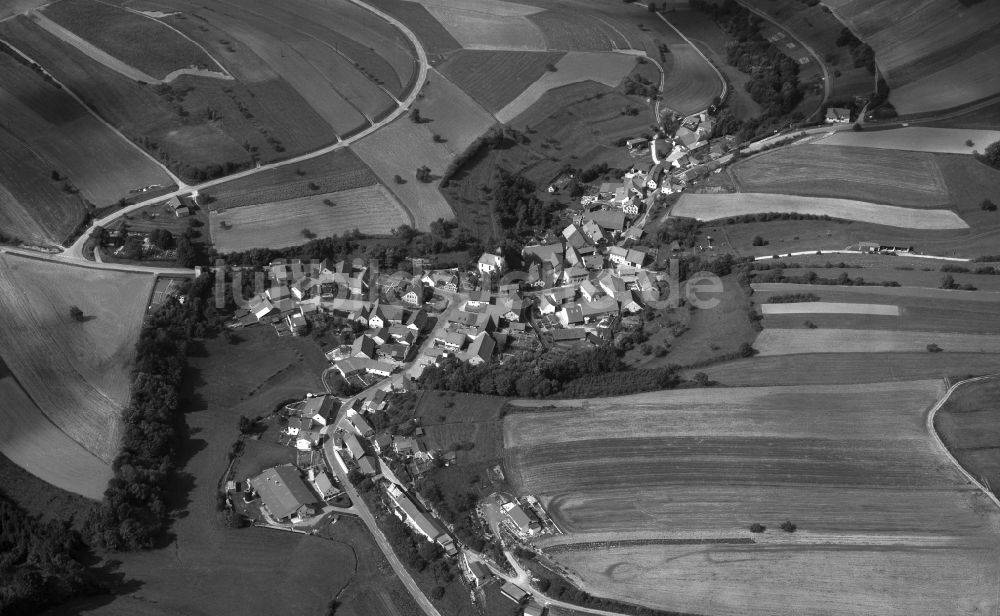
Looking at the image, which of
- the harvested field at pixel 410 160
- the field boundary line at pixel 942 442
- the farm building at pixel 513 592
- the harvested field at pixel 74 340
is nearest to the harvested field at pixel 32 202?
the harvested field at pixel 74 340

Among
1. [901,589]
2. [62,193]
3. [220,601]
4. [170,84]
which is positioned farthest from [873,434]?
[170,84]

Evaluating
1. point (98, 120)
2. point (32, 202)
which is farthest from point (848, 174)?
point (32, 202)

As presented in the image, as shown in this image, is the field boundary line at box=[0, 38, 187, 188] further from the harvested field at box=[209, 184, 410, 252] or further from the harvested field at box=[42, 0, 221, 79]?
the harvested field at box=[209, 184, 410, 252]

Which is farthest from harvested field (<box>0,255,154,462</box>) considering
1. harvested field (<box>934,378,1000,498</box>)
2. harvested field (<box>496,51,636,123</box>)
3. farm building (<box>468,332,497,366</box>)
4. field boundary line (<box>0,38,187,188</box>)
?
harvested field (<box>934,378,1000,498</box>)

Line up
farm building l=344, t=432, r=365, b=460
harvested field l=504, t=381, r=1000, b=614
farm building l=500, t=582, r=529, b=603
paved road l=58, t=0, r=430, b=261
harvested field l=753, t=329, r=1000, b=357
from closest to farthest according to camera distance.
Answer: harvested field l=504, t=381, r=1000, b=614
farm building l=500, t=582, r=529, b=603
farm building l=344, t=432, r=365, b=460
harvested field l=753, t=329, r=1000, b=357
paved road l=58, t=0, r=430, b=261

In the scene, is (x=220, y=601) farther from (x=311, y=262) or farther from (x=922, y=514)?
(x=922, y=514)

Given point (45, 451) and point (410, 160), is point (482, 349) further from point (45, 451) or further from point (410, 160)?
point (45, 451)
